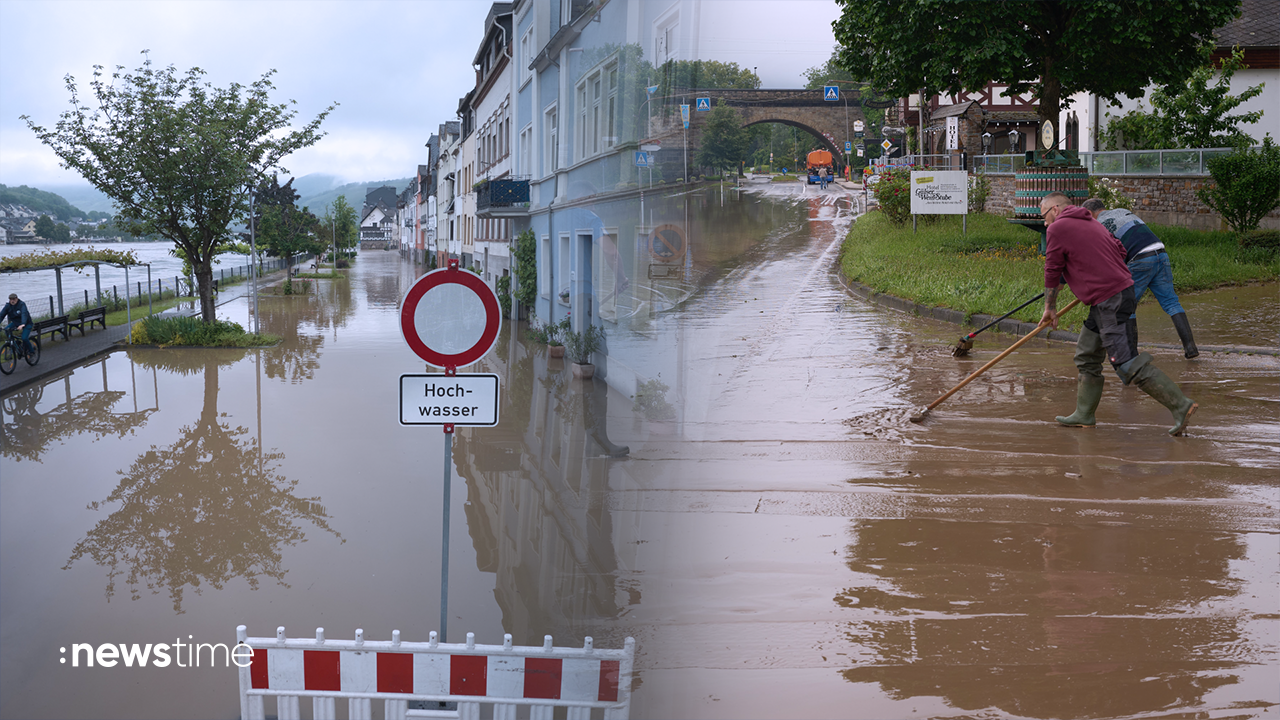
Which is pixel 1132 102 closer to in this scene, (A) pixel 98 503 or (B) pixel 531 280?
(B) pixel 531 280

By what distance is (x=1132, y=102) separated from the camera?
28109 millimetres

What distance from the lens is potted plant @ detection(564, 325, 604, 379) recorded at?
11458 mm

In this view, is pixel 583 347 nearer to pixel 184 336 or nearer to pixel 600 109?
pixel 600 109

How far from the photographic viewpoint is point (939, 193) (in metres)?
21.2

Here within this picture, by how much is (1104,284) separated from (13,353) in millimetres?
17304

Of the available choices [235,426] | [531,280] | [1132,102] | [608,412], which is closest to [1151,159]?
[1132,102]

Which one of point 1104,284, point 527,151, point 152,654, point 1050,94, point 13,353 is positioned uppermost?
point 1050,94

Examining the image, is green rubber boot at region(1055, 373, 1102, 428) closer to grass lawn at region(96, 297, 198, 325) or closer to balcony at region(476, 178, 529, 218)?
balcony at region(476, 178, 529, 218)

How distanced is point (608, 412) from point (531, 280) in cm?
1105

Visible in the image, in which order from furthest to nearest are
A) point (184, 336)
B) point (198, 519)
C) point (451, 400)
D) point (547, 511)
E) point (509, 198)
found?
point (509, 198)
point (184, 336)
point (198, 519)
point (547, 511)
point (451, 400)

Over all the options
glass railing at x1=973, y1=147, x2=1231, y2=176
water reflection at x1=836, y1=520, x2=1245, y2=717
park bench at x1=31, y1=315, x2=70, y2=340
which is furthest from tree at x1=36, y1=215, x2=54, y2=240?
water reflection at x1=836, y1=520, x2=1245, y2=717

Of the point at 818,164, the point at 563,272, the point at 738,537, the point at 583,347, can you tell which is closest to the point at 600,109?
the point at 738,537

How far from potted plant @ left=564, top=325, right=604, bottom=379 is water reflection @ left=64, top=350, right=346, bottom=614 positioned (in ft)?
12.5

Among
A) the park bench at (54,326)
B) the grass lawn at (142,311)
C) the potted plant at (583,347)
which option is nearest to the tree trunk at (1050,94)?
the potted plant at (583,347)
